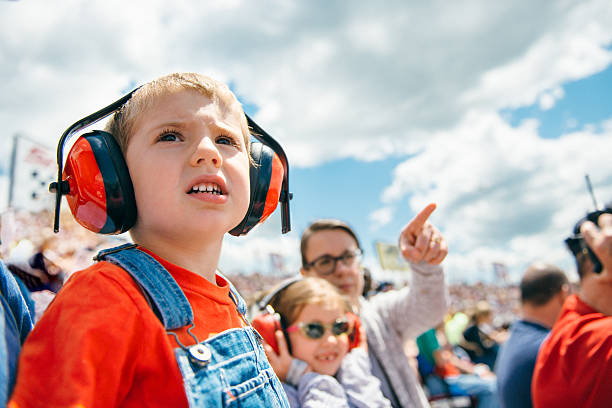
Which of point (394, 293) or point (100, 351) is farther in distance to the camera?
point (394, 293)

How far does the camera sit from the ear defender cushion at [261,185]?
4.95 ft

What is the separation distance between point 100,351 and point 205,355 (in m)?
0.25

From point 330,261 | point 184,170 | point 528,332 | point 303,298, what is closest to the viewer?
point 184,170

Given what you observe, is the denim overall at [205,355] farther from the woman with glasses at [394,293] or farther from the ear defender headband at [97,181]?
the woman with glasses at [394,293]

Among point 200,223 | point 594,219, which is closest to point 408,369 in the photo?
point 594,219

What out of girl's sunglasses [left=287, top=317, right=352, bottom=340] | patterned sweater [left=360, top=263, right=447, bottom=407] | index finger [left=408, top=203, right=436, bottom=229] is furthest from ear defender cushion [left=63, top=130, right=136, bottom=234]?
patterned sweater [left=360, top=263, right=447, bottom=407]

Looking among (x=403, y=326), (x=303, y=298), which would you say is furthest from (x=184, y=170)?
(x=403, y=326)

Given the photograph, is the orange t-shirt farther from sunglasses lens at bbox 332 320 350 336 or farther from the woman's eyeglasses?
the woman's eyeglasses

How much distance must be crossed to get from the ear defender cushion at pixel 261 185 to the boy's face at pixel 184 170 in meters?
0.23

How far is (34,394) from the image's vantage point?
728mm

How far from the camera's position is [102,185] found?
1.17 meters

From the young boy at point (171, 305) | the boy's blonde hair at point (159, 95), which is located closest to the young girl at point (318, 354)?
the young boy at point (171, 305)

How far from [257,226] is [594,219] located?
196 cm

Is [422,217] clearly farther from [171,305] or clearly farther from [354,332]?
[171,305]
